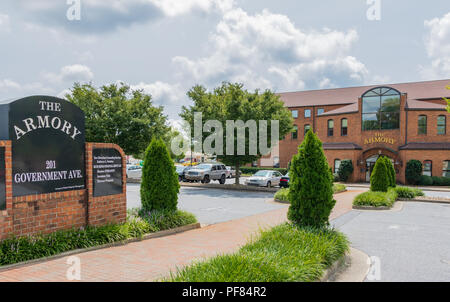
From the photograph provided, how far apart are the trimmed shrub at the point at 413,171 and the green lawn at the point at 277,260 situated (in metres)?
28.1

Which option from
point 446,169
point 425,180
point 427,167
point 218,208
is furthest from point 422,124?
point 218,208

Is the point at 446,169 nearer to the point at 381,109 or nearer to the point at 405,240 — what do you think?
the point at 381,109

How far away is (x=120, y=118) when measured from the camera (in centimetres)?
2842

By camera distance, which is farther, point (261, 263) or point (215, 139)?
point (215, 139)

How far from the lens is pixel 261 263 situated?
512 cm

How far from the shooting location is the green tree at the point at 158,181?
31.0ft

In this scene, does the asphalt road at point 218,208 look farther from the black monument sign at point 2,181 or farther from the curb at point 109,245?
the black monument sign at point 2,181

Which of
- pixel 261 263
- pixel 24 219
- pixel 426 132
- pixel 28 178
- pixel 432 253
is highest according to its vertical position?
pixel 426 132

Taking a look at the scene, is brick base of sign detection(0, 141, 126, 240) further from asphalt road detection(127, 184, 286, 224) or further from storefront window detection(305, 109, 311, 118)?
storefront window detection(305, 109, 311, 118)

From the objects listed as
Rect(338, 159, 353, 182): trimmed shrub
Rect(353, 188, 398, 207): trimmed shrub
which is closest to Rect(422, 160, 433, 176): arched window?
Rect(338, 159, 353, 182): trimmed shrub
